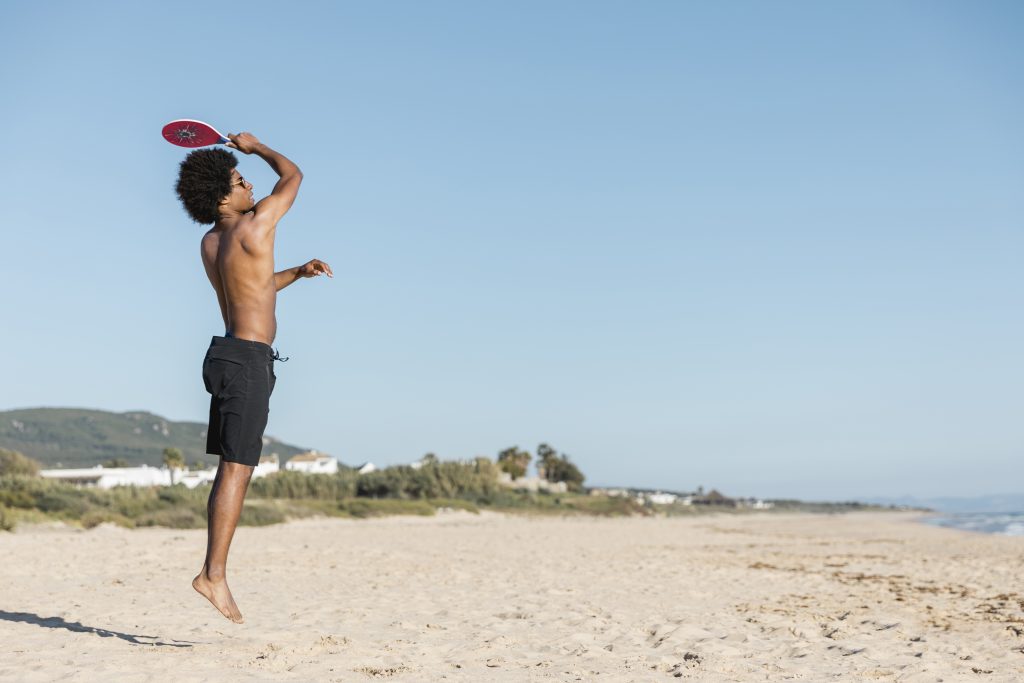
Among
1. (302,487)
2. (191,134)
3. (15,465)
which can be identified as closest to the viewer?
(191,134)

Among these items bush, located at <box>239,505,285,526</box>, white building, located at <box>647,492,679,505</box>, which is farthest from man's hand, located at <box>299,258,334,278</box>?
white building, located at <box>647,492,679,505</box>

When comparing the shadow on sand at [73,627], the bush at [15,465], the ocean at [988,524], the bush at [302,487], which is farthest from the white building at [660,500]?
the shadow on sand at [73,627]

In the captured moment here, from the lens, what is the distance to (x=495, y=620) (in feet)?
20.7

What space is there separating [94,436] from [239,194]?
138 m

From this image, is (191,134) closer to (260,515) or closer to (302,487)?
(260,515)

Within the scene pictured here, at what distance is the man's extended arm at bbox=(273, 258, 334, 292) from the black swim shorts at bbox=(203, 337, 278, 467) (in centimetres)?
46

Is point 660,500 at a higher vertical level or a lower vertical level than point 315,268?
lower

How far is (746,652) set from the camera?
5152mm

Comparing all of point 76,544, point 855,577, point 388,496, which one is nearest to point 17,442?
point 388,496

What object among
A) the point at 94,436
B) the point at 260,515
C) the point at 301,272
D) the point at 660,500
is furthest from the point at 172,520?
the point at 94,436

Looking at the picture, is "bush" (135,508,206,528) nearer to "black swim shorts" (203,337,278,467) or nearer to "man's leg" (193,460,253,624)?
"man's leg" (193,460,253,624)

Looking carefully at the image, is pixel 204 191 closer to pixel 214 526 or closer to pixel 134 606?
pixel 214 526

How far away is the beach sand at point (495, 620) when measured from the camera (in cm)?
441

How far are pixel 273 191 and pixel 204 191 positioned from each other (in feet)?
1.09
